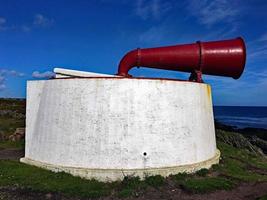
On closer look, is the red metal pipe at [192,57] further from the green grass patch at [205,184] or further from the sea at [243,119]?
the sea at [243,119]

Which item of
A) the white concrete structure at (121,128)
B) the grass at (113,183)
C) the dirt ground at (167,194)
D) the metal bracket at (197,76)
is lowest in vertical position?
the dirt ground at (167,194)

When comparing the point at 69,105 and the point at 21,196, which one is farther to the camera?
the point at 69,105

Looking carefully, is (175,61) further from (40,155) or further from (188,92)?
(40,155)

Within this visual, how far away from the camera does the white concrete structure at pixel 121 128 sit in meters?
11.9

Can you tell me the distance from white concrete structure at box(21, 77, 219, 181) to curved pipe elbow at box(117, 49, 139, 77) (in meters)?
2.16

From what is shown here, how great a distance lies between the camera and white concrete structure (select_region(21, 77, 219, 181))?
11875mm

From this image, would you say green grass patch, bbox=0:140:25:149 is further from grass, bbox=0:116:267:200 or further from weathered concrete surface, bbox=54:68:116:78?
weathered concrete surface, bbox=54:68:116:78

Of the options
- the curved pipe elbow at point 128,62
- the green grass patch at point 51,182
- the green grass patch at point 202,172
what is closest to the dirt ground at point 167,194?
the green grass patch at point 51,182

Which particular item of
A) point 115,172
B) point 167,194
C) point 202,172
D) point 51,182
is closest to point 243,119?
point 202,172

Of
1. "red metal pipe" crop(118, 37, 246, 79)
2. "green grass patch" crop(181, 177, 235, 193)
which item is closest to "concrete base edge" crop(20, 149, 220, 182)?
"green grass patch" crop(181, 177, 235, 193)

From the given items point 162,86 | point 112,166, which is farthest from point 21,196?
point 162,86

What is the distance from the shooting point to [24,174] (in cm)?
1225

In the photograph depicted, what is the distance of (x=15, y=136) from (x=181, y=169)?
12480mm

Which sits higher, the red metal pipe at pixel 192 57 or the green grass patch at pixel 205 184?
the red metal pipe at pixel 192 57
